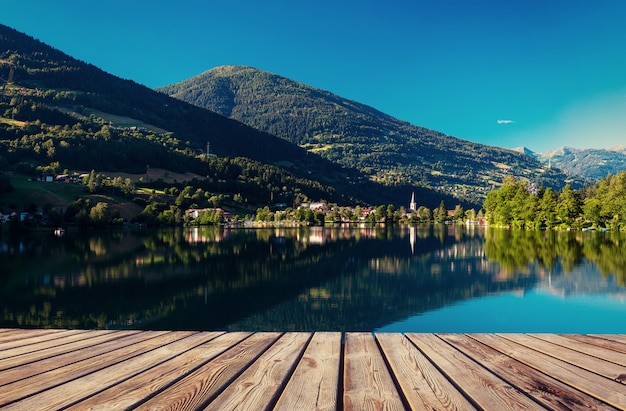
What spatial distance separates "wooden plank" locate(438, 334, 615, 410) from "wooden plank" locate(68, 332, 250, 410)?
2.82 metres

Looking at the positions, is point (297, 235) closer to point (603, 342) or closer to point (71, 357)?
point (603, 342)

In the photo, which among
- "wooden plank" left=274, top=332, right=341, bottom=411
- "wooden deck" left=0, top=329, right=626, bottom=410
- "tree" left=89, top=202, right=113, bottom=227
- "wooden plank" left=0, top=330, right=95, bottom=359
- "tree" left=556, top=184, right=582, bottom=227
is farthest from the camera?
"tree" left=89, top=202, right=113, bottom=227

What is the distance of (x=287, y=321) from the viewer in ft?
66.0

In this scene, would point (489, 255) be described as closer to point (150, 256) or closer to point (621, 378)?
point (150, 256)

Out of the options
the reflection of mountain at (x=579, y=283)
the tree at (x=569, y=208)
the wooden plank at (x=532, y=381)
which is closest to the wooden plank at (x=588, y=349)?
the wooden plank at (x=532, y=381)

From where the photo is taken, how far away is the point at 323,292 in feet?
89.1

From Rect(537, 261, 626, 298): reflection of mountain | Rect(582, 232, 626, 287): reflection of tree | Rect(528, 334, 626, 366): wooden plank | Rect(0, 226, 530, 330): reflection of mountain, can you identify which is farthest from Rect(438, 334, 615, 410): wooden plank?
Rect(582, 232, 626, 287): reflection of tree

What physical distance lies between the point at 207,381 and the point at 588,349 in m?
4.28

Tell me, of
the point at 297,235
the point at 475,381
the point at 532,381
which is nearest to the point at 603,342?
the point at 532,381

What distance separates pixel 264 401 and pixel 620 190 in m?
101

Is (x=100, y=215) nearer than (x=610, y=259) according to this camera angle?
No

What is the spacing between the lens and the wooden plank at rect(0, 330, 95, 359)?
188 inches

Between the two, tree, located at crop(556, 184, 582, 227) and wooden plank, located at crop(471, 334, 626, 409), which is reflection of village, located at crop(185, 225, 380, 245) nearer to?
tree, located at crop(556, 184, 582, 227)

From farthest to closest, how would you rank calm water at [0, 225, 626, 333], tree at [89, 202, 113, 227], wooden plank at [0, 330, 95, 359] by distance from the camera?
tree at [89, 202, 113, 227], calm water at [0, 225, 626, 333], wooden plank at [0, 330, 95, 359]
